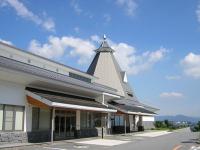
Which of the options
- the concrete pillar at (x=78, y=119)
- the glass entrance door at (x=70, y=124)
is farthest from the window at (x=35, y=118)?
the concrete pillar at (x=78, y=119)

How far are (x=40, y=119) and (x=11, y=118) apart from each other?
3462mm

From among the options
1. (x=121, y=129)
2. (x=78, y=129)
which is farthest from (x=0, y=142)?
(x=121, y=129)

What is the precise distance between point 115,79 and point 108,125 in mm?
16143

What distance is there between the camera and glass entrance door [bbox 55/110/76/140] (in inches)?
1140

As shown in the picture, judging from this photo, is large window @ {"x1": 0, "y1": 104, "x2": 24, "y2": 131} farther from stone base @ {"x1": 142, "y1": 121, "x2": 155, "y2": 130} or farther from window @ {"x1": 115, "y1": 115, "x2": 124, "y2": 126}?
stone base @ {"x1": 142, "y1": 121, "x2": 155, "y2": 130}

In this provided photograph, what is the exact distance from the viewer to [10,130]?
23000mm

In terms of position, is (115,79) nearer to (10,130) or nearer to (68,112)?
(68,112)

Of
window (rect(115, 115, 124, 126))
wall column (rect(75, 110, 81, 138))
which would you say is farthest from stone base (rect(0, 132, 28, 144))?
window (rect(115, 115, 124, 126))

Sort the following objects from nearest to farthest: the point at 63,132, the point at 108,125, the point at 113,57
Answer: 1. the point at 63,132
2. the point at 108,125
3. the point at 113,57

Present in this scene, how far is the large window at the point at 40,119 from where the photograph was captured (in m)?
25.7

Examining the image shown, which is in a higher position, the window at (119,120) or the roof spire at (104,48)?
the roof spire at (104,48)

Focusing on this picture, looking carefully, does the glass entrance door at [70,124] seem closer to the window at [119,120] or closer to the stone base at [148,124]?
the window at [119,120]

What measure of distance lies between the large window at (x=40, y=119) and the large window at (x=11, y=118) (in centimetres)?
154

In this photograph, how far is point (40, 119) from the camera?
26422 millimetres
